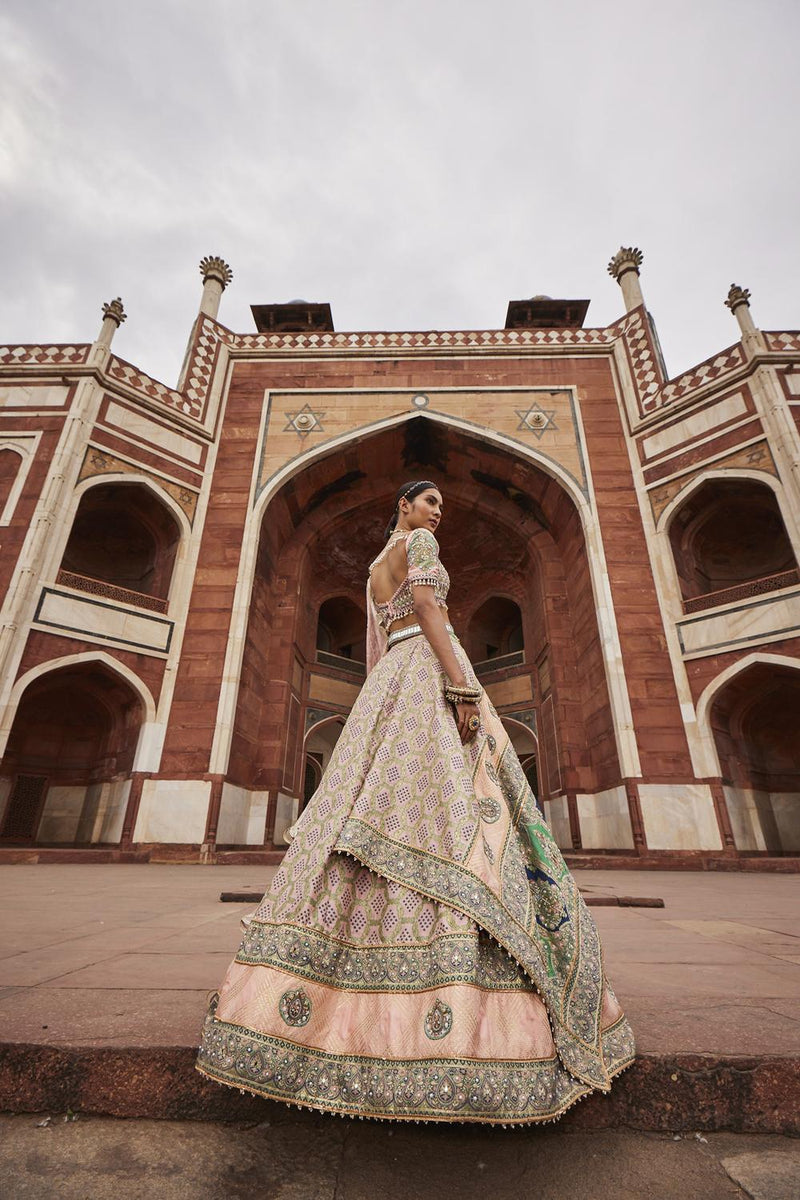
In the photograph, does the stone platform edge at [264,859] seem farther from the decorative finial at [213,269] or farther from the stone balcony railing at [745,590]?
the decorative finial at [213,269]

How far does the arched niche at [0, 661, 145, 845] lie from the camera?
8.41m

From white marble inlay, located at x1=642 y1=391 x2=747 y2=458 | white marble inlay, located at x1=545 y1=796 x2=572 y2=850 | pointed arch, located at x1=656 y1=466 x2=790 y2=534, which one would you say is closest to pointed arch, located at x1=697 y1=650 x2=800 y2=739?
pointed arch, located at x1=656 y1=466 x2=790 y2=534

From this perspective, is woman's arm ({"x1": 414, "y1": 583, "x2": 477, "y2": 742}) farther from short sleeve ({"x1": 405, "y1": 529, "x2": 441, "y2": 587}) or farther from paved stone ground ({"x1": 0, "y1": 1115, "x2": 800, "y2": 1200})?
paved stone ground ({"x1": 0, "y1": 1115, "x2": 800, "y2": 1200})

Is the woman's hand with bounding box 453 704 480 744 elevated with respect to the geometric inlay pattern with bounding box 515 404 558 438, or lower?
lower

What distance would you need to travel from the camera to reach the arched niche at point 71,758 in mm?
8414

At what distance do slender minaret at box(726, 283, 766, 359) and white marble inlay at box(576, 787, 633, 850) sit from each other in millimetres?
6822

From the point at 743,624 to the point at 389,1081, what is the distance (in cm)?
848

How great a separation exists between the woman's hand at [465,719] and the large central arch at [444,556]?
726 centimetres

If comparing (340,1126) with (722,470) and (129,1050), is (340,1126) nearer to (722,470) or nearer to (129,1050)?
(129,1050)

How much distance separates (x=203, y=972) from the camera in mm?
1625

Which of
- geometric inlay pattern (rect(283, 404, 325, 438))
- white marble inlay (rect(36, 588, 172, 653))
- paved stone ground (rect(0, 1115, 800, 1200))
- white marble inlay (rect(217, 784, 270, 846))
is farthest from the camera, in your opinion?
geometric inlay pattern (rect(283, 404, 325, 438))

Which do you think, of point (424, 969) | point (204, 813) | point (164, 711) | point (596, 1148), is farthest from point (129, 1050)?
point (164, 711)

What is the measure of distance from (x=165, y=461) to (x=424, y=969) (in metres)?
9.82

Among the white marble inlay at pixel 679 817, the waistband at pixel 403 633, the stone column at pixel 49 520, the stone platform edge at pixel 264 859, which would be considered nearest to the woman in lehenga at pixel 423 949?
the waistband at pixel 403 633
